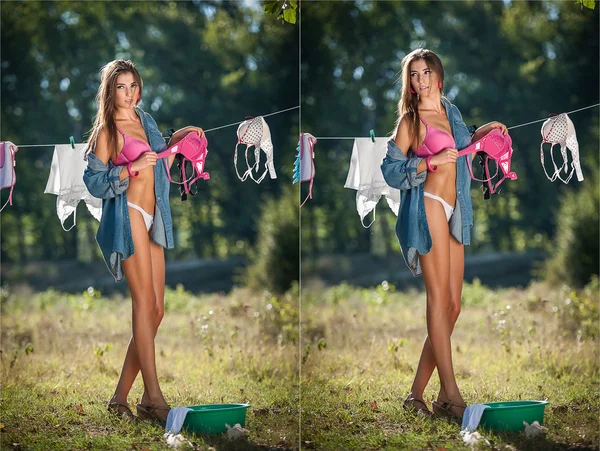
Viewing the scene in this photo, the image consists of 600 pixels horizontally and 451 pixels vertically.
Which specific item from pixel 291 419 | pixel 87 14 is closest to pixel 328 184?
pixel 291 419

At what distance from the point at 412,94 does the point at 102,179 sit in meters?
2.23

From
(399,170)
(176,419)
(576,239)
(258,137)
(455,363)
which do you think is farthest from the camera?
(576,239)

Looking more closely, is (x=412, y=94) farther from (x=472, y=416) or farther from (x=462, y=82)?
Answer: (x=472, y=416)

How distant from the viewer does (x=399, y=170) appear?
6.33 m

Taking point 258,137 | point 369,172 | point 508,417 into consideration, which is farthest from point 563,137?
point 258,137

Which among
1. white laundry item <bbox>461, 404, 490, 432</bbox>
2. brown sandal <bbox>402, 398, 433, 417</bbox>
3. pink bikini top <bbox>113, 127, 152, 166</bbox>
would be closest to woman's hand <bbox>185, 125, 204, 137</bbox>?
pink bikini top <bbox>113, 127, 152, 166</bbox>

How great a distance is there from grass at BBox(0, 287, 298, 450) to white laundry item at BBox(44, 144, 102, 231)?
1.07 m

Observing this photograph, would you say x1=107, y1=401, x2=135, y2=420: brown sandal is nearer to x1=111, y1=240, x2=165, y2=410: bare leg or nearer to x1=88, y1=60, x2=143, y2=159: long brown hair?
x1=111, y1=240, x2=165, y2=410: bare leg

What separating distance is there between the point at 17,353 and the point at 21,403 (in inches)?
18.1

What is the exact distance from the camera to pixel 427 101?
21.1 feet

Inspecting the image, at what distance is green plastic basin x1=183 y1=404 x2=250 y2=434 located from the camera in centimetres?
625

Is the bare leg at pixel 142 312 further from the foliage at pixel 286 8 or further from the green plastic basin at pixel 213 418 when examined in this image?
the foliage at pixel 286 8

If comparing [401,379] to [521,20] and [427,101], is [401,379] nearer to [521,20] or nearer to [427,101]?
[427,101]

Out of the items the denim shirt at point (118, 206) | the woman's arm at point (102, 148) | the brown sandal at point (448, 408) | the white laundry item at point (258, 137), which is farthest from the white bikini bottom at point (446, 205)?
the woman's arm at point (102, 148)
